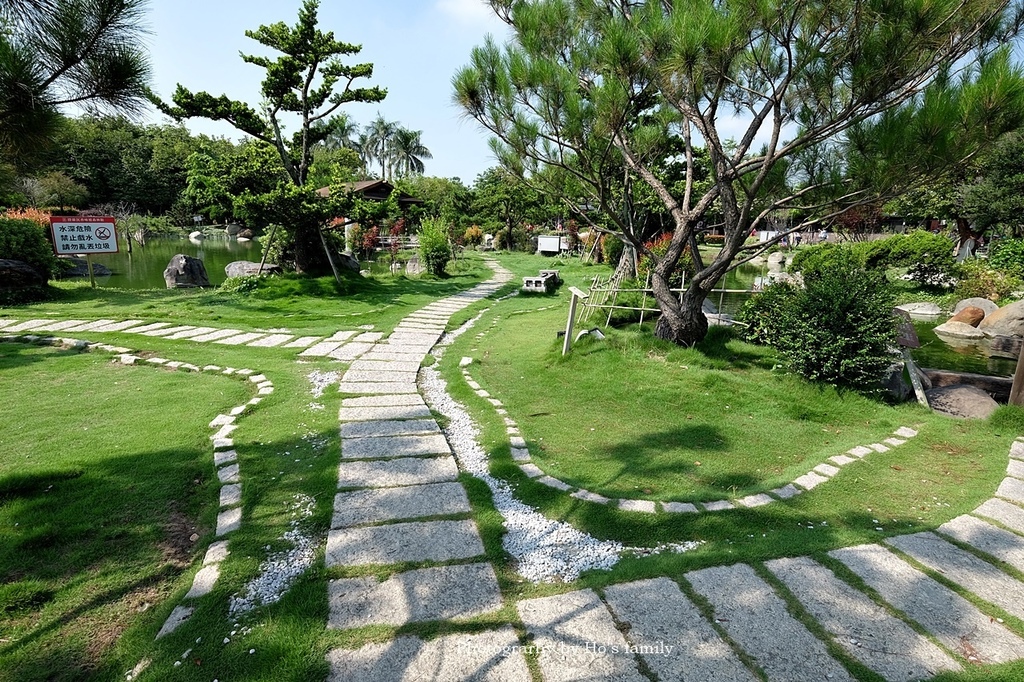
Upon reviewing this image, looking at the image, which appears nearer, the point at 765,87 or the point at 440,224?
the point at 765,87

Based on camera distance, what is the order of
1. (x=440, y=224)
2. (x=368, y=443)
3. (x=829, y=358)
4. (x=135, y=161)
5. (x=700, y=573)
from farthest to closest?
(x=135, y=161) → (x=440, y=224) → (x=829, y=358) → (x=368, y=443) → (x=700, y=573)

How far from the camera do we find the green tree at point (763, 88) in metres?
3.41

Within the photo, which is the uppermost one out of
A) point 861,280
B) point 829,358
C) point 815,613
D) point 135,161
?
point 135,161

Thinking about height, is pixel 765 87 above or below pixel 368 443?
above

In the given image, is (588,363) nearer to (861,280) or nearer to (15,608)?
(861,280)

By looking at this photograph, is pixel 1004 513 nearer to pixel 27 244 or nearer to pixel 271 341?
pixel 271 341

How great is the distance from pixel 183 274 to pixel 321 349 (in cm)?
798

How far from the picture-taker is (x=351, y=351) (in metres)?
6.11

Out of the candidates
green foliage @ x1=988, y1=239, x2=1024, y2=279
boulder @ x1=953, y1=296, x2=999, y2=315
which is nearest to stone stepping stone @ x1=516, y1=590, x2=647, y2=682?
boulder @ x1=953, y1=296, x2=999, y2=315

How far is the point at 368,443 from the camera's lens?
11.7 ft

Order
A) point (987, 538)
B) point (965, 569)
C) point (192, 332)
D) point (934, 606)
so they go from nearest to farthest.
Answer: point (934, 606) < point (965, 569) < point (987, 538) < point (192, 332)

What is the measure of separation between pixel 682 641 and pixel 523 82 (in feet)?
14.2

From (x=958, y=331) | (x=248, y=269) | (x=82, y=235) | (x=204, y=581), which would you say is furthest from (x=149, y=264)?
(x=958, y=331)

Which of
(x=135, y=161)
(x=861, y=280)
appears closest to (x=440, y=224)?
(x=861, y=280)
